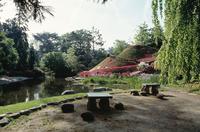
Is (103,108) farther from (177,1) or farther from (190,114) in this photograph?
(177,1)

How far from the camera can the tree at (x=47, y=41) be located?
132 metres

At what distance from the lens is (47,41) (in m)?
140

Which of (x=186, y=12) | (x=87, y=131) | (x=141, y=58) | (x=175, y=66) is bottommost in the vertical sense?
(x=87, y=131)

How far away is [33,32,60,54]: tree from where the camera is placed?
131812 millimetres

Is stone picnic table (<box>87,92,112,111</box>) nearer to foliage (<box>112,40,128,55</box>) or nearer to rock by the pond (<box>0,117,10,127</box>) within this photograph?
rock by the pond (<box>0,117,10,127</box>)

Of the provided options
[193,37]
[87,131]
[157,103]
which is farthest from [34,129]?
[157,103]

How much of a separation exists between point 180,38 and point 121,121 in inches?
164

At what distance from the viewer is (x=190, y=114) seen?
1179 centimetres

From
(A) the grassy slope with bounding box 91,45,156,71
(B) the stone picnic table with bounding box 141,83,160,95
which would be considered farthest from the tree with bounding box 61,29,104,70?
(B) the stone picnic table with bounding box 141,83,160,95

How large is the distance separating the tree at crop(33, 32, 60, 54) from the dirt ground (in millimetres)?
117514

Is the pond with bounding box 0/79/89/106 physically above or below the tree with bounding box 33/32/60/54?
below

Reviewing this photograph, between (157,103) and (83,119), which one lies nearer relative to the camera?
(83,119)

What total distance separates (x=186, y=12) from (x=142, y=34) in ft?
192

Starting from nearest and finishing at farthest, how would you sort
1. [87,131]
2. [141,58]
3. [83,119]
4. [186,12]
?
[186,12]
[87,131]
[83,119]
[141,58]
